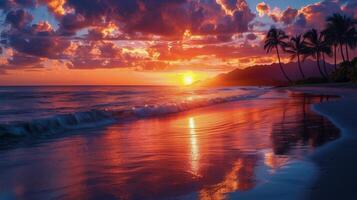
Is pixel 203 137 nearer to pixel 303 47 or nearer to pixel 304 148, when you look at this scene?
pixel 304 148

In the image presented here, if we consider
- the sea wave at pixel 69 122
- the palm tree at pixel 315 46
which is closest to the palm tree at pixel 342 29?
the palm tree at pixel 315 46

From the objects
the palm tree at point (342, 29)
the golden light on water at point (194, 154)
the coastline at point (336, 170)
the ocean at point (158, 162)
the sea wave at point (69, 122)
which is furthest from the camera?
the palm tree at point (342, 29)

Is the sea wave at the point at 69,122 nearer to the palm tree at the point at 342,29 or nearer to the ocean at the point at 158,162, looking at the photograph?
the ocean at the point at 158,162

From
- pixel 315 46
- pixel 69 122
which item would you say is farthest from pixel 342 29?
pixel 69 122

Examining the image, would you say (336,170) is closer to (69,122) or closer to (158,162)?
(158,162)

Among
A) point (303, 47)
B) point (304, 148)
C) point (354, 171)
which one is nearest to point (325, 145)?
point (304, 148)

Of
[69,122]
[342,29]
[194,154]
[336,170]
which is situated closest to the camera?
[336,170]

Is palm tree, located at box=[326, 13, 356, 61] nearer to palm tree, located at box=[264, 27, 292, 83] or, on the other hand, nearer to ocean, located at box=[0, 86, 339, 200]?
palm tree, located at box=[264, 27, 292, 83]

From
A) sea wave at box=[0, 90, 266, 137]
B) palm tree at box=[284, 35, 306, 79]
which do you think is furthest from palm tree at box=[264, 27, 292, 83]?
sea wave at box=[0, 90, 266, 137]

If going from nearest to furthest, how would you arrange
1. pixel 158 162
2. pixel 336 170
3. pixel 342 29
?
pixel 336 170
pixel 158 162
pixel 342 29

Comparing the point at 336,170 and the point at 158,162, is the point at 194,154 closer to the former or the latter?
the point at 158,162

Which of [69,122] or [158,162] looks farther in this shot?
[69,122]

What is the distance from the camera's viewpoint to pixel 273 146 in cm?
761

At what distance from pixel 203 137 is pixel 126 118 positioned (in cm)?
783
